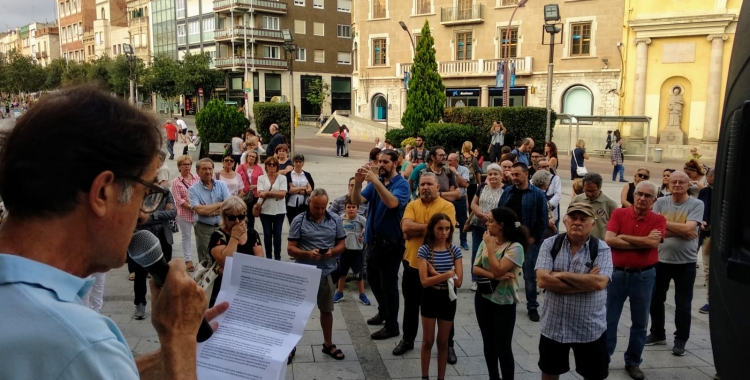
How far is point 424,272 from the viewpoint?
5.16 meters

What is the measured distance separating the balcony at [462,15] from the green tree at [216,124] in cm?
2553

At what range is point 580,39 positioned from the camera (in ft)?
125

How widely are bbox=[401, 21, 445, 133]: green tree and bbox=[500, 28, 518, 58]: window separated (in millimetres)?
15052

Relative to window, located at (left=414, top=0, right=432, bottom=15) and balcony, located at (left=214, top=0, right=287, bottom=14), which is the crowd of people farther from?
balcony, located at (left=214, top=0, right=287, bottom=14)

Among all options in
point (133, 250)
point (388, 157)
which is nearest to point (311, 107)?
point (388, 157)

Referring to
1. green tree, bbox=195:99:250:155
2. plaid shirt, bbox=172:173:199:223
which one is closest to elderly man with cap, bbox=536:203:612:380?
plaid shirt, bbox=172:173:199:223

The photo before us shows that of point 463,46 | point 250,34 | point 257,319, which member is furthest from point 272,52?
point 257,319

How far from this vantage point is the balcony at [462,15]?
41656 mm

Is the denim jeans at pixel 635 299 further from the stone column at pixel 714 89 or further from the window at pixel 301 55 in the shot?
the window at pixel 301 55

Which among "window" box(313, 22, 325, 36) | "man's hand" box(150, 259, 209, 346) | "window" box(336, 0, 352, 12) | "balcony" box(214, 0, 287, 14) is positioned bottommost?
"man's hand" box(150, 259, 209, 346)

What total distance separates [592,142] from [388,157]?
2919cm

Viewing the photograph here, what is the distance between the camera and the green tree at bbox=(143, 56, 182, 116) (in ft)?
187

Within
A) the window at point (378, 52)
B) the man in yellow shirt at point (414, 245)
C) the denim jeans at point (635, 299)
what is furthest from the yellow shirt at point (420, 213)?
the window at point (378, 52)

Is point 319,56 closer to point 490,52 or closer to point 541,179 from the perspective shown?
point 490,52
